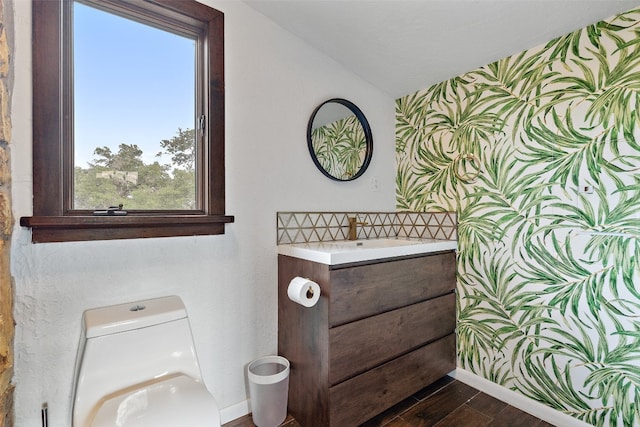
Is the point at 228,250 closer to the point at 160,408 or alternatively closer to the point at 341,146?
the point at 160,408

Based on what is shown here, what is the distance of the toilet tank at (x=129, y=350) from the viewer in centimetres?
110

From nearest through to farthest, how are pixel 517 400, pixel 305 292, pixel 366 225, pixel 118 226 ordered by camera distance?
pixel 118 226 < pixel 305 292 < pixel 517 400 < pixel 366 225

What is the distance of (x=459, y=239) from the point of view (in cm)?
203

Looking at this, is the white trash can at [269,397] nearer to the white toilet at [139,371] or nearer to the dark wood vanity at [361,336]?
the dark wood vanity at [361,336]

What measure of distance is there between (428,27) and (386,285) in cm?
143

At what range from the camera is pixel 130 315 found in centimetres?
122

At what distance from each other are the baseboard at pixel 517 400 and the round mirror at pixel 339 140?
1561 millimetres

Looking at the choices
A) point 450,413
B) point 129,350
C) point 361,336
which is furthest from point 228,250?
point 450,413

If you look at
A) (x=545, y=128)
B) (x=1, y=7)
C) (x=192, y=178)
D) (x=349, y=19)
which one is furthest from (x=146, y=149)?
(x=545, y=128)

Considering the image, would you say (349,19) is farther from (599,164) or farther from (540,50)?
(599,164)

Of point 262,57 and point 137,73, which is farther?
point 262,57

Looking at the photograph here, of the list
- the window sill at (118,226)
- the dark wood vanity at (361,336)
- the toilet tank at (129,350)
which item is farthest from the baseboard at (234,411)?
the window sill at (118,226)

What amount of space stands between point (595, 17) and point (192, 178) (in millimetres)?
2151

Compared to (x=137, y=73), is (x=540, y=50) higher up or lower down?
higher up
